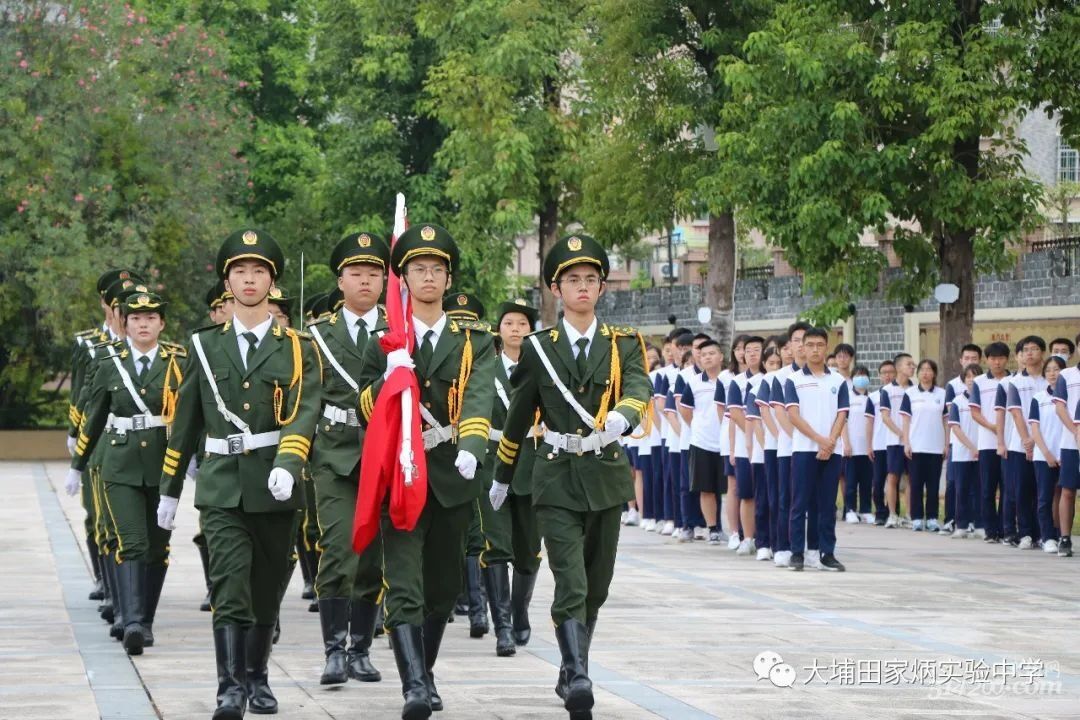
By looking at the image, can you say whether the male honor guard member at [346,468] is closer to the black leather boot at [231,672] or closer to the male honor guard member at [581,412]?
the male honor guard member at [581,412]

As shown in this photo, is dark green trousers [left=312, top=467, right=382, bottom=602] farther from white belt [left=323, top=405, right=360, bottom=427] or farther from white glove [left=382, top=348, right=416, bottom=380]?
white glove [left=382, top=348, right=416, bottom=380]

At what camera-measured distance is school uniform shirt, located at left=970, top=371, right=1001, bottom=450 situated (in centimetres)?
2080

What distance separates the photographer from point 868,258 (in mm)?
26203

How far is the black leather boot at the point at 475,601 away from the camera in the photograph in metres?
12.3

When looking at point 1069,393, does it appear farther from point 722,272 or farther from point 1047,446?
point 722,272

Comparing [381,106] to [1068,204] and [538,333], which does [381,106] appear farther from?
[538,333]

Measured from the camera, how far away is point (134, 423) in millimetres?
12258

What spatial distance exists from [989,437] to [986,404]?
342mm

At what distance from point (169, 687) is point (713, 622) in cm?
421

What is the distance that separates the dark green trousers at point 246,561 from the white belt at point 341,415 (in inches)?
41.3

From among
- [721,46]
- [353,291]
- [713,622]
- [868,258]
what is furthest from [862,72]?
[353,291]

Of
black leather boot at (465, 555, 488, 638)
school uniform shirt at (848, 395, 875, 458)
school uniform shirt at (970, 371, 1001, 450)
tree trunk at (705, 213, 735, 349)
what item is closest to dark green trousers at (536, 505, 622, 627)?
black leather boot at (465, 555, 488, 638)

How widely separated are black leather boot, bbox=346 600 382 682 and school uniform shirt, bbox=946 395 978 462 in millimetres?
12146

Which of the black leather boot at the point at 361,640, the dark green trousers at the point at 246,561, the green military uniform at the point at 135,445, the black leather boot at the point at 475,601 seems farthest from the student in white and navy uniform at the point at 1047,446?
the dark green trousers at the point at 246,561
